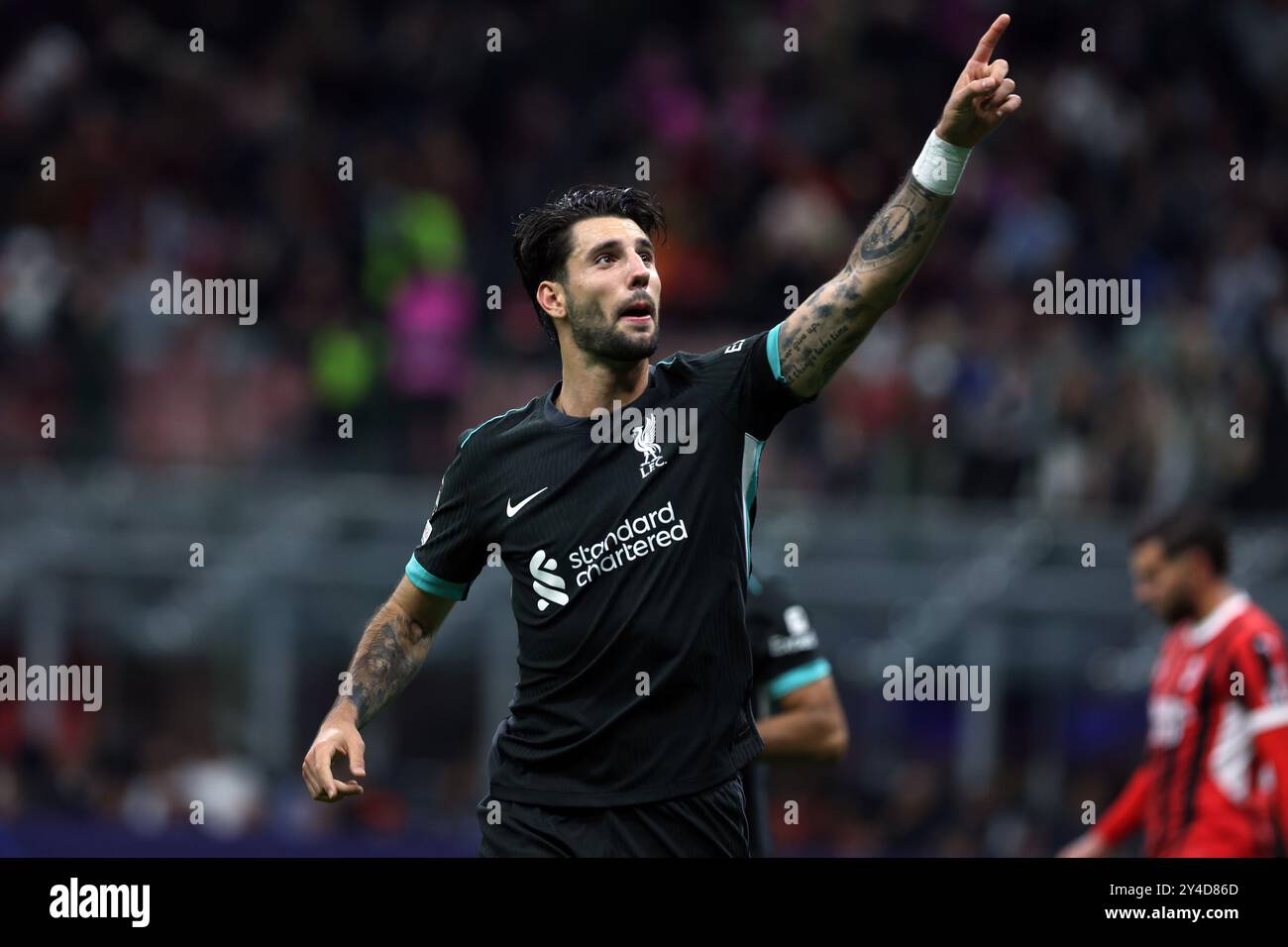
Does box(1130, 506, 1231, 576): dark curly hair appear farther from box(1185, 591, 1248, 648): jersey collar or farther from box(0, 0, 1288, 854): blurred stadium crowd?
box(0, 0, 1288, 854): blurred stadium crowd

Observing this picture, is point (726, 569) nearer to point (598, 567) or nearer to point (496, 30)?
point (598, 567)

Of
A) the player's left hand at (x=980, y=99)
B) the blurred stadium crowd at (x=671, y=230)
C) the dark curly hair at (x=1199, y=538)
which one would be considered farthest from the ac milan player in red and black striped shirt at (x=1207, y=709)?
the player's left hand at (x=980, y=99)

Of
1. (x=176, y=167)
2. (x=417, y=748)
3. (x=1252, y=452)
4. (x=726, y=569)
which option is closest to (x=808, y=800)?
(x=417, y=748)

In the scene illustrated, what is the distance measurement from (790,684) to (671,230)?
7597 mm

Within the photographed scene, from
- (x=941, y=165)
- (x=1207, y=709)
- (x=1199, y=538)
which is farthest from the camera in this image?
(x=1199, y=538)

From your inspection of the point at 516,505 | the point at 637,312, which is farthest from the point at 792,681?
the point at 637,312

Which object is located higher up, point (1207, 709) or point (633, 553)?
point (633, 553)

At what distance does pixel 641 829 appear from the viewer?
480 cm

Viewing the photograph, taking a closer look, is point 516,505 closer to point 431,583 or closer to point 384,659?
point 431,583

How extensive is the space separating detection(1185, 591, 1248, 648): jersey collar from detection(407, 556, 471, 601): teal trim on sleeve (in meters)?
3.37

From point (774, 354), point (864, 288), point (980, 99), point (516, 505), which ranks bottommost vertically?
point (516, 505)

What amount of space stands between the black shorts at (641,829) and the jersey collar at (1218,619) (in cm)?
316

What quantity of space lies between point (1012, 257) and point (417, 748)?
546cm

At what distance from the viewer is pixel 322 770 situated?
4.77m
